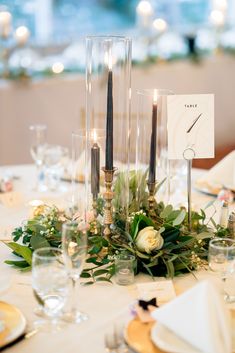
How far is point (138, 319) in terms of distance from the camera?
1.47 metres

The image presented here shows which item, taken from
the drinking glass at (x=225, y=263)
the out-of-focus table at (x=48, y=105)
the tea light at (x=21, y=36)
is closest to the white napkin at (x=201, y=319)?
the drinking glass at (x=225, y=263)

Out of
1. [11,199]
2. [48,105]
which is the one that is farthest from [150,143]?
[48,105]

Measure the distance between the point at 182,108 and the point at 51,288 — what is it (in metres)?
0.69

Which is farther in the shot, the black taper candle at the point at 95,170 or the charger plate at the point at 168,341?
the black taper candle at the point at 95,170

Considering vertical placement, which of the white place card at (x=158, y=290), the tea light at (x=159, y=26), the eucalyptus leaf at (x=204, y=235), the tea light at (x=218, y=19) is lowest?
the white place card at (x=158, y=290)

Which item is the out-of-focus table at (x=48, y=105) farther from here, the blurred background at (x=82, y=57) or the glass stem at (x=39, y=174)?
the glass stem at (x=39, y=174)

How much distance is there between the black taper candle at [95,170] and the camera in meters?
1.90

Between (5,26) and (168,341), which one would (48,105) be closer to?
(5,26)

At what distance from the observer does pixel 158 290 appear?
1664mm

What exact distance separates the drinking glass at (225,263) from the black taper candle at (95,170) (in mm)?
403

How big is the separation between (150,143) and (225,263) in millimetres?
509

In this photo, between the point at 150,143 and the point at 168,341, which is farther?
the point at 150,143

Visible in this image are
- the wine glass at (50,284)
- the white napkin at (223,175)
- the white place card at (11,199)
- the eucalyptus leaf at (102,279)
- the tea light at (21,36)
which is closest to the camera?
the wine glass at (50,284)

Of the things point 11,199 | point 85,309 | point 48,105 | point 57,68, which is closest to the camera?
point 85,309
